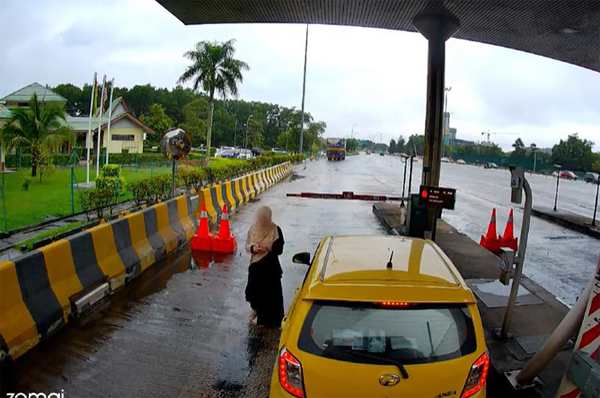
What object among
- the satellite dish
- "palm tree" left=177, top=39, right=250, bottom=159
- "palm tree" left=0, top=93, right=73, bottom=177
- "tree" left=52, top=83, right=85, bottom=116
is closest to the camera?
A: the satellite dish

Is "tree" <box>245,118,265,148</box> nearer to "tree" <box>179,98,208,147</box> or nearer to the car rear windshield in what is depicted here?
"tree" <box>179,98,208,147</box>

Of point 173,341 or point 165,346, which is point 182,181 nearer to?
point 173,341

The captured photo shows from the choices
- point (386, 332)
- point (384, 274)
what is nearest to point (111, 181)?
point (384, 274)

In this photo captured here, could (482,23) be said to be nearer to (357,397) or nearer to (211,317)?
(211,317)

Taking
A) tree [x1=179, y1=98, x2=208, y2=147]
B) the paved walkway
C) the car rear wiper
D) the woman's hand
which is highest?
tree [x1=179, y1=98, x2=208, y2=147]

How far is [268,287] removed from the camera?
5777 mm

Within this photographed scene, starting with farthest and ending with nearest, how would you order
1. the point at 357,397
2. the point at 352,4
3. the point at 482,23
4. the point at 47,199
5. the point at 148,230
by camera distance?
the point at 47,199, the point at 482,23, the point at 352,4, the point at 148,230, the point at 357,397

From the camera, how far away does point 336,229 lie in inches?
514

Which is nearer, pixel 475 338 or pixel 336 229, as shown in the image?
pixel 475 338

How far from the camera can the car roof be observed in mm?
3123

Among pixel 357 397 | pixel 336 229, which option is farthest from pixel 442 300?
pixel 336 229

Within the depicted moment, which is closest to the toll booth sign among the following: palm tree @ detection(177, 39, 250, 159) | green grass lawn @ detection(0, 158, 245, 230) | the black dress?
the black dress

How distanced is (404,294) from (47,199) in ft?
53.4

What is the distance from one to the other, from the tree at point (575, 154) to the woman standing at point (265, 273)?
8373 cm
